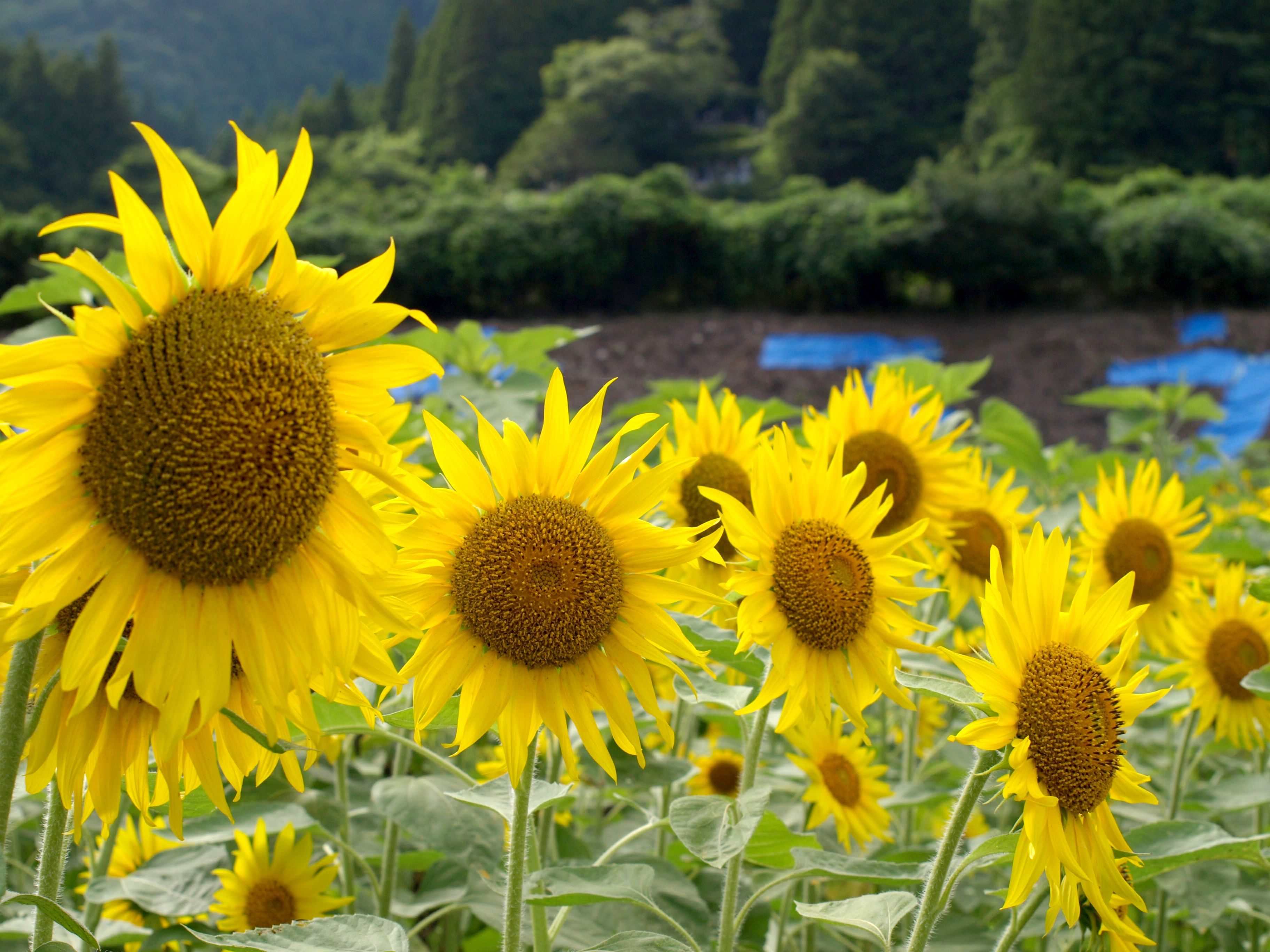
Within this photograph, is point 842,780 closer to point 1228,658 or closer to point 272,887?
point 1228,658

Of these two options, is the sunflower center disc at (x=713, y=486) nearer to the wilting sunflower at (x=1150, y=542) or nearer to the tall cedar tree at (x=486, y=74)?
the wilting sunflower at (x=1150, y=542)

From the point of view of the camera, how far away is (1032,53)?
111 feet

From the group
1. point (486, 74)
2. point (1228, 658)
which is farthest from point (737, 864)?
point (486, 74)

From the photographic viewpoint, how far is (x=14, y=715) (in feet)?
2.70

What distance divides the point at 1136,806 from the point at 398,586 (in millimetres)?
1670

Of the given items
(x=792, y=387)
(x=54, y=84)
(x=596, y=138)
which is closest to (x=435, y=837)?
(x=792, y=387)

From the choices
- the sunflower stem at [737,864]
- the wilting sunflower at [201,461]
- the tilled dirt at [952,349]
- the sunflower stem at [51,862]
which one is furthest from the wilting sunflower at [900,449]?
the tilled dirt at [952,349]

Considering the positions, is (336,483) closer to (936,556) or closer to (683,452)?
(683,452)

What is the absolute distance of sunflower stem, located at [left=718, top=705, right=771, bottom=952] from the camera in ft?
4.24

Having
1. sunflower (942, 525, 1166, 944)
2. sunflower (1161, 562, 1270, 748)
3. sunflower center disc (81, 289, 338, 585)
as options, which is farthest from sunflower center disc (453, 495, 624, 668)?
sunflower (1161, 562, 1270, 748)

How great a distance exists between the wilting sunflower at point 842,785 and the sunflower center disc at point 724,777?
0.14 metres

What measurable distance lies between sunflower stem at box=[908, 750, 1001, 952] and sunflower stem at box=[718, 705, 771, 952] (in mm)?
227

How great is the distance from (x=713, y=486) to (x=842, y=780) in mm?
795

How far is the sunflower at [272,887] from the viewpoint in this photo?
1704mm
